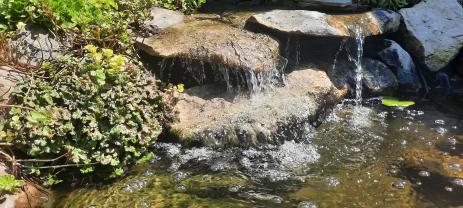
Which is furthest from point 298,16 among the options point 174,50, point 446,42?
point 446,42

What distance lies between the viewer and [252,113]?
5512mm

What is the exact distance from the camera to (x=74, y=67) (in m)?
4.72

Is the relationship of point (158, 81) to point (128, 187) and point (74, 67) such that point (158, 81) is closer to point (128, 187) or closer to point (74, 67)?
point (74, 67)

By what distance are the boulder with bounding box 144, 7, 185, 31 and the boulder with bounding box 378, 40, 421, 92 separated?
3341mm

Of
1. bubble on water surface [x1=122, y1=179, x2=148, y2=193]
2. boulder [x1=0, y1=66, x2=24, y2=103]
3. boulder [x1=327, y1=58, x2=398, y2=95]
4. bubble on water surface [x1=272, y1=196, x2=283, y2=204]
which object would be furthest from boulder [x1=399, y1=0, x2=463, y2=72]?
boulder [x1=0, y1=66, x2=24, y2=103]

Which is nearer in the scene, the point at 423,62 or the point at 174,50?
the point at 174,50

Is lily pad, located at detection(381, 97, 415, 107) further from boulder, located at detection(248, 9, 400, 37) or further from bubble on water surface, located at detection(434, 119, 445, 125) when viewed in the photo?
boulder, located at detection(248, 9, 400, 37)

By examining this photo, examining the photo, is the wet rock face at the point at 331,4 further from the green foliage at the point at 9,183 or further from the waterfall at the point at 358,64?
the green foliage at the point at 9,183

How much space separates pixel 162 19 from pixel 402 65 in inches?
152

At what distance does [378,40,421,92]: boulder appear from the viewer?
290 inches

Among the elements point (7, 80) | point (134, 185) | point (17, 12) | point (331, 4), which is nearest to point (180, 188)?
point (134, 185)

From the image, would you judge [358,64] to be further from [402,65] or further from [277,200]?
[277,200]

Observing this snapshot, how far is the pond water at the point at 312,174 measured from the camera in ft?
13.9

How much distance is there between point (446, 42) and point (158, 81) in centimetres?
491
